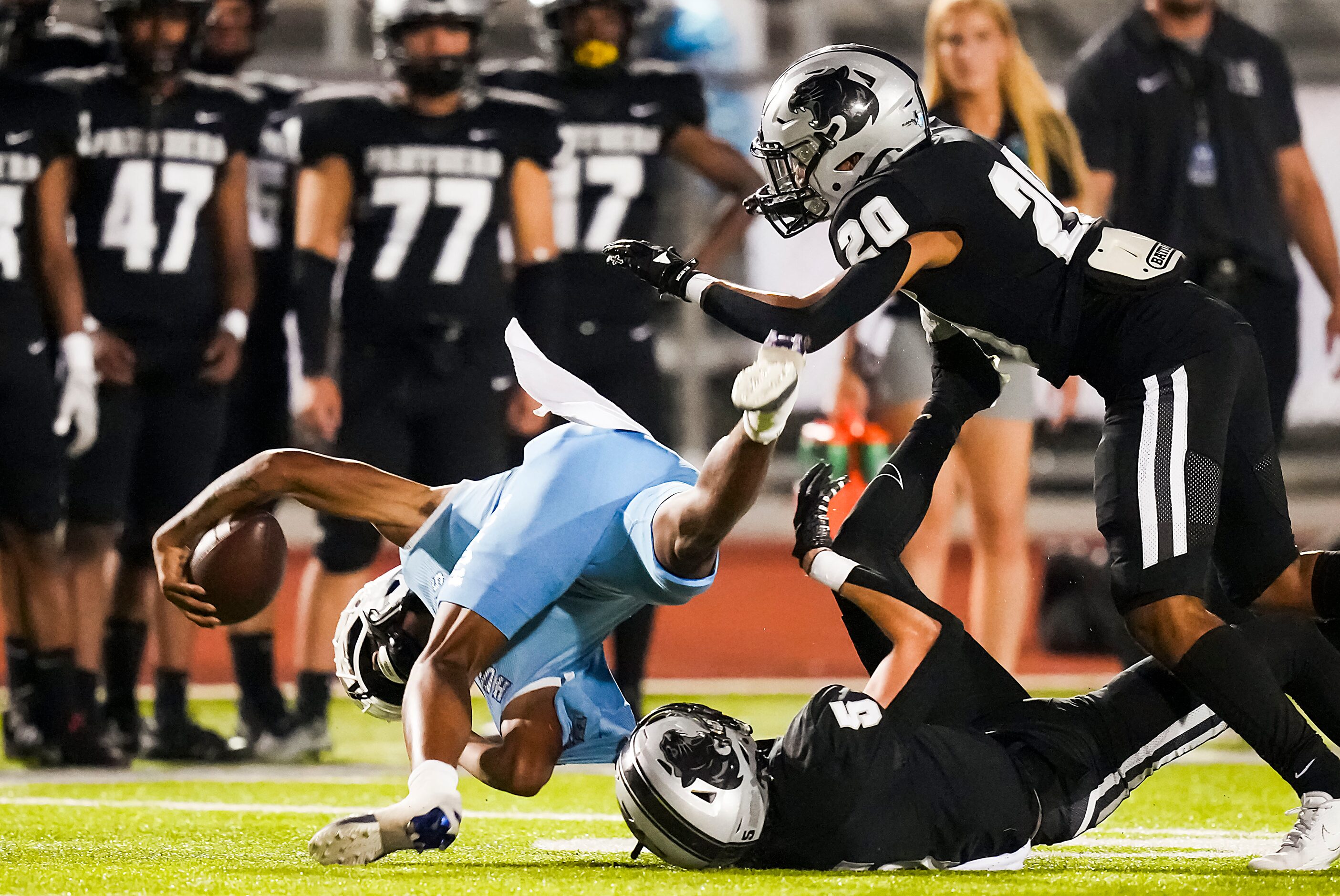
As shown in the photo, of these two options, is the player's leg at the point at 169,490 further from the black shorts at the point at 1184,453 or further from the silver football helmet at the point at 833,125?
the black shorts at the point at 1184,453

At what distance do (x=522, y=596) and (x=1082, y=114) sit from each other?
277 centimetres

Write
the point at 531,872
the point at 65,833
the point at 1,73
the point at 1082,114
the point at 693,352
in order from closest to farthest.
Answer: the point at 531,872 → the point at 65,833 → the point at 1,73 → the point at 1082,114 → the point at 693,352

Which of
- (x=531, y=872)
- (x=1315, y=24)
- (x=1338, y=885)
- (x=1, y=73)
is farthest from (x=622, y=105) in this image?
(x=1315, y=24)

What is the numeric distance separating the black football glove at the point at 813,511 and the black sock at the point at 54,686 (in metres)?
2.43

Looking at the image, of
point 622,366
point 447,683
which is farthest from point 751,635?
point 447,683

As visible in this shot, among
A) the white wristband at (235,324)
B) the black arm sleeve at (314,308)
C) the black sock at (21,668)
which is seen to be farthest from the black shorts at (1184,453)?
the black sock at (21,668)

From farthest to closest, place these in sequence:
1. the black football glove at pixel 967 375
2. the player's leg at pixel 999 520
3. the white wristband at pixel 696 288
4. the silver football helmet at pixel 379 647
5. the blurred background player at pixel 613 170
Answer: the blurred background player at pixel 613 170 → the player's leg at pixel 999 520 → the black football glove at pixel 967 375 → the silver football helmet at pixel 379 647 → the white wristband at pixel 696 288

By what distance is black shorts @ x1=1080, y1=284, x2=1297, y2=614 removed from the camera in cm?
316

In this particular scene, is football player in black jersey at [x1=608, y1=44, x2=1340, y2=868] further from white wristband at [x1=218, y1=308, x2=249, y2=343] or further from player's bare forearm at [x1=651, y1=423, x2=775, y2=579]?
white wristband at [x1=218, y1=308, x2=249, y2=343]

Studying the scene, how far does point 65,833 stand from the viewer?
3.58m

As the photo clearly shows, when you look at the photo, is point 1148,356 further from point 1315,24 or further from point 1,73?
point 1315,24

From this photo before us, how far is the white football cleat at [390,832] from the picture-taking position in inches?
111

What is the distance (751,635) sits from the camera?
28.3ft

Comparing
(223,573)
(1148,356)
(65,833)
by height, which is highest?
(1148,356)
